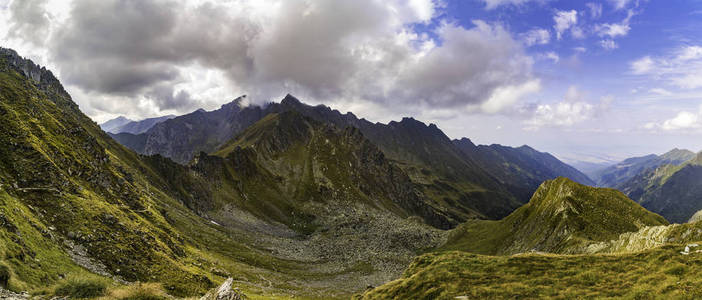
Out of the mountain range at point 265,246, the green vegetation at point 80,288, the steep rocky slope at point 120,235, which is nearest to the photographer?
the green vegetation at point 80,288

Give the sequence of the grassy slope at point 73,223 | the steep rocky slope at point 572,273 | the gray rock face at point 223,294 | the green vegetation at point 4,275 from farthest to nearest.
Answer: the grassy slope at point 73,223
the gray rock face at point 223,294
the steep rocky slope at point 572,273
the green vegetation at point 4,275

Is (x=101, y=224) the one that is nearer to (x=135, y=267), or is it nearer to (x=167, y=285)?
(x=135, y=267)

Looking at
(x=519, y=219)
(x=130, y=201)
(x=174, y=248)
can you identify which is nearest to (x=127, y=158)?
(x=130, y=201)

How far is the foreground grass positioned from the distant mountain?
46205 mm

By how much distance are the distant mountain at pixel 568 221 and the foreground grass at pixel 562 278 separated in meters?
46.2

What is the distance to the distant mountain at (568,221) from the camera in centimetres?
7819

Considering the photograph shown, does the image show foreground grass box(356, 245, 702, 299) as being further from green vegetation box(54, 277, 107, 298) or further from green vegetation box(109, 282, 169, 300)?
green vegetation box(54, 277, 107, 298)

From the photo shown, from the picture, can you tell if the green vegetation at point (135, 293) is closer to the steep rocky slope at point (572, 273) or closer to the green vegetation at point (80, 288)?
the green vegetation at point (80, 288)

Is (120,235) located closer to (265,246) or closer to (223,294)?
(223,294)

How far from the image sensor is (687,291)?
70.7ft

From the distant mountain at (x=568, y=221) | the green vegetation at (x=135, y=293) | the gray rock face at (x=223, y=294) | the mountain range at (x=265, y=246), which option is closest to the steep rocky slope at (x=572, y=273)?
the mountain range at (x=265, y=246)

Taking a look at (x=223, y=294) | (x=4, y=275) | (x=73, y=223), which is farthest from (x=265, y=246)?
(x=4, y=275)

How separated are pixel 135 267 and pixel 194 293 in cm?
880

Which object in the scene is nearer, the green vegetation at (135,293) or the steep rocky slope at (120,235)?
the green vegetation at (135,293)
